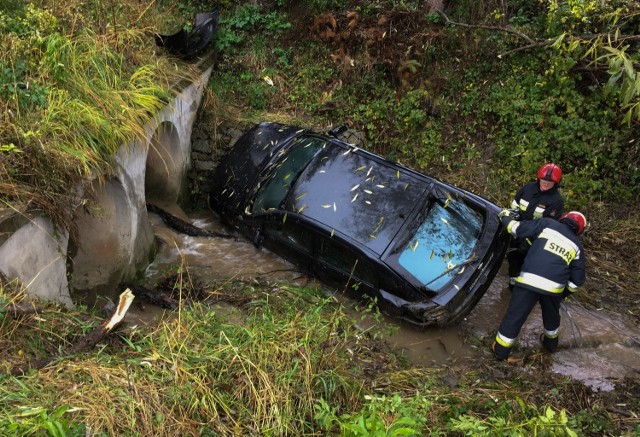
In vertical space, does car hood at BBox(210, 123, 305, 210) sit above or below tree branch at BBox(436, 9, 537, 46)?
below

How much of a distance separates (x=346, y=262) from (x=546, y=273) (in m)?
1.88

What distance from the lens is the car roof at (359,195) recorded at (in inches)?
194

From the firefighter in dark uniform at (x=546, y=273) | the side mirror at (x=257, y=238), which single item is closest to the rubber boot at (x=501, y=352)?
the firefighter in dark uniform at (x=546, y=273)

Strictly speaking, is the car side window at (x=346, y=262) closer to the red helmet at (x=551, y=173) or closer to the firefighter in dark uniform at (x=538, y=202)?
the firefighter in dark uniform at (x=538, y=202)

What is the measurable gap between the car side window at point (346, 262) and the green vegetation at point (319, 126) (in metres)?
0.42

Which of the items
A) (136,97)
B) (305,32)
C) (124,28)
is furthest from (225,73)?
(136,97)

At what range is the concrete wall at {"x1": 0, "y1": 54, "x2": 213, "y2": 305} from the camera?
4.22m

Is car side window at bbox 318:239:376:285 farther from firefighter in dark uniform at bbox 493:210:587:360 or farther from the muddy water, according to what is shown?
firefighter in dark uniform at bbox 493:210:587:360

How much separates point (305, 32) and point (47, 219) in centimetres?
601

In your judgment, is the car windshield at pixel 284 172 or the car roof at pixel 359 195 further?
the car windshield at pixel 284 172

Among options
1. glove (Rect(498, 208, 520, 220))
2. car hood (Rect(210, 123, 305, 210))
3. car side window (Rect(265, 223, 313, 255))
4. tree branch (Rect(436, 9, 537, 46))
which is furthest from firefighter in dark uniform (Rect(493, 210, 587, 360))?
tree branch (Rect(436, 9, 537, 46))

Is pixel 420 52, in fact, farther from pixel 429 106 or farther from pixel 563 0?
pixel 563 0

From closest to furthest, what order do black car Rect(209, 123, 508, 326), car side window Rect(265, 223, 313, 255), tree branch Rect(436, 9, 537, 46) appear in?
black car Rect(209, 123, 508, 326) < car side window Rect(265, 223, 313, 255) < tree branch Rect(436, 9, 537, 46)

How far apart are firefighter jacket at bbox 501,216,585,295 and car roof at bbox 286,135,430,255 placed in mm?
1176
